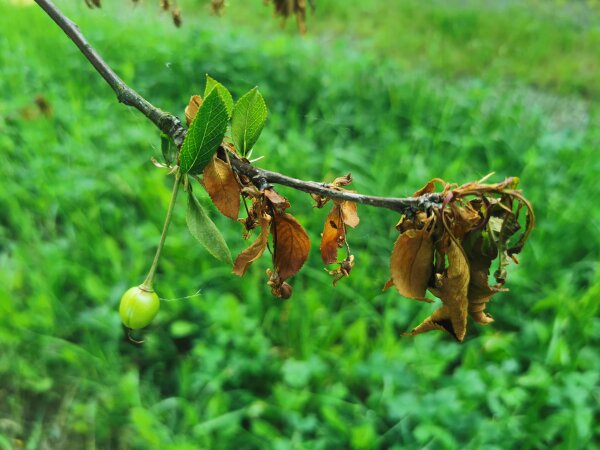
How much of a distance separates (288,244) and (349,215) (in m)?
0.05

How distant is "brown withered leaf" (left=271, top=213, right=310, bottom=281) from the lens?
0.40 m

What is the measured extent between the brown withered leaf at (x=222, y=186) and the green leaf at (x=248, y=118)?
0.10ft

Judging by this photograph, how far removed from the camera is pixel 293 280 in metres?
1.72

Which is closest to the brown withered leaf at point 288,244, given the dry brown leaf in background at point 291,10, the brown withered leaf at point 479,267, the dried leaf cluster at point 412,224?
the dried leaf cluster at point 412,224

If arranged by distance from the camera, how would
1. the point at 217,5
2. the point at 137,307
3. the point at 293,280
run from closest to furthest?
the point at 137,307
the point at 217,5
the point at 293,280

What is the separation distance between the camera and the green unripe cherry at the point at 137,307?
46 centimetres

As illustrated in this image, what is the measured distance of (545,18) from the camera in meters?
3.40

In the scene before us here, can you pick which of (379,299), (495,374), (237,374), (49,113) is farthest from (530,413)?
(49,113)

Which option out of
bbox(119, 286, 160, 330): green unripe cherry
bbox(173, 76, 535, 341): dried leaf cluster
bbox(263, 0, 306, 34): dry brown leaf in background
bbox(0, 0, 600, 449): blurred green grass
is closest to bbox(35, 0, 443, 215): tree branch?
bbox(173, 76, 535, 341): dried leaf cluster

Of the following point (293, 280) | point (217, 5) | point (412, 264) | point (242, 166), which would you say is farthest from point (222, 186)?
point (293, 280)

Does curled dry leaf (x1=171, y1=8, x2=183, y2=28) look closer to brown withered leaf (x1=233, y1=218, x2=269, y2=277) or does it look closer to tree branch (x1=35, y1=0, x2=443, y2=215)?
tree branch (x1=35, y1=0, x2=443, y2=215)

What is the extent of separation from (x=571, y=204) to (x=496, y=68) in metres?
1.16

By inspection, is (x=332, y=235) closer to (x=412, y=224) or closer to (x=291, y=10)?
(x=412, y=224)

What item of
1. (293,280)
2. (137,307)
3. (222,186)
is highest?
(222,186)
